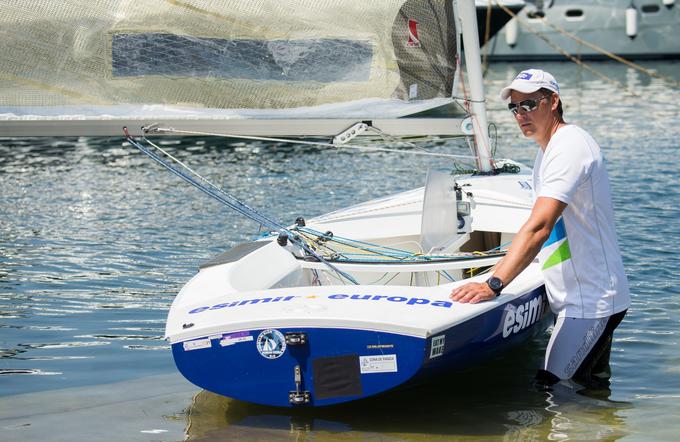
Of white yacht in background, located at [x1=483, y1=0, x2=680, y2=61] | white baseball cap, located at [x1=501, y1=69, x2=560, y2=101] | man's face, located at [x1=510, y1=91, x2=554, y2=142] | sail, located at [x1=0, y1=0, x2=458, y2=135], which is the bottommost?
man's face, located at [x1=510, y1=91, x2=554, y2=142]

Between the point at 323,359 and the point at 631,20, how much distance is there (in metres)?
28.8

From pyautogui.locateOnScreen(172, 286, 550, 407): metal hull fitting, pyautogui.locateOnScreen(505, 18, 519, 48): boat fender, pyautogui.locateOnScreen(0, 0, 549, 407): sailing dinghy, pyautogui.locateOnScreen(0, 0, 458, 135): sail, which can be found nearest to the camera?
pyautogui.locateOnScreen(172, 286, 550, 407): metal hull fitting

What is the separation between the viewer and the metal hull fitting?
4.68 m

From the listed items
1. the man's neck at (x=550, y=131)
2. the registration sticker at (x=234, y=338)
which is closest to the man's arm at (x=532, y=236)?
the man's neck at (x=550, y=131)

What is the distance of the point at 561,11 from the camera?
107 ft

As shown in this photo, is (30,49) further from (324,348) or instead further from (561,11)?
(561,11)

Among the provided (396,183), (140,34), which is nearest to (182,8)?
(140,34)

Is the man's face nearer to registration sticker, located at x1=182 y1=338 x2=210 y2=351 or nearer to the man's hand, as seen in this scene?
the man's hand

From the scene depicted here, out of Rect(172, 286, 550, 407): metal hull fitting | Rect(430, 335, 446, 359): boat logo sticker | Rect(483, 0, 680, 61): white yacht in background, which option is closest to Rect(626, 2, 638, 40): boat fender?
Rect(483, 0, 680, 61): white yacht in background

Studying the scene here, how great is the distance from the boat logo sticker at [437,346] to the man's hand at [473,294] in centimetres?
27

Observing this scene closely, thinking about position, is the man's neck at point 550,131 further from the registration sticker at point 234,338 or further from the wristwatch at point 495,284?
the registration sticker at point 234,338

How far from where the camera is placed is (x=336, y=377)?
15.8 feet

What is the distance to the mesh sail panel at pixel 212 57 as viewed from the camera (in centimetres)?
660

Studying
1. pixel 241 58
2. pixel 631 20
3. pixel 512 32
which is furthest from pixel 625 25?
pixel 241 58
